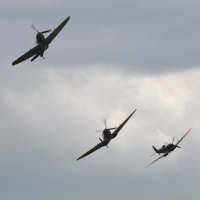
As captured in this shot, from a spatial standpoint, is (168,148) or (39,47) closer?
(39,47)

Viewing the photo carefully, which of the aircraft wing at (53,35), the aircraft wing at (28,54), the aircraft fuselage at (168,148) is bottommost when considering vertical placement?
the aircraft fuselage at (168,148)

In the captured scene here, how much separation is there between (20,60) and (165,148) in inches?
1780

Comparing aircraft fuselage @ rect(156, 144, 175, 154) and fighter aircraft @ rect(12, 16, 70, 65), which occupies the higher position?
fighter aircraft @ rect(12, 16, 70, 65)

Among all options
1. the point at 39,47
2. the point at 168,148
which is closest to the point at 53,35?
the point at 39,47

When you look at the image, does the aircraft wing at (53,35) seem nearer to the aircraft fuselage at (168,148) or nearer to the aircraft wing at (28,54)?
the aircraft wing at (28,54)

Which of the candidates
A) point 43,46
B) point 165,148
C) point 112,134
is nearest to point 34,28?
point 43,46

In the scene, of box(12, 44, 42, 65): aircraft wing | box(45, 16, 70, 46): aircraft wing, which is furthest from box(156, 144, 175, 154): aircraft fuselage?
box(12, 44, 42, 65): aircraft wing

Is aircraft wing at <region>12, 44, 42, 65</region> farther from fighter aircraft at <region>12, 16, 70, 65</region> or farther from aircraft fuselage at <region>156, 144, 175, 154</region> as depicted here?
aircraft fuselage at <region>156, 144, 175, 154</region>

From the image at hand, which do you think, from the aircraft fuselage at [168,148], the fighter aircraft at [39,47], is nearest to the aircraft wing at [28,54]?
the fighter aircraft at [39,47]

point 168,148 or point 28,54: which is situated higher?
point 28,54

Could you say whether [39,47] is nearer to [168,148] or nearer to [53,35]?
[53,35]

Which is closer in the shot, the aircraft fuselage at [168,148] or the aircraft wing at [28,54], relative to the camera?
the aircraft wing at [28,54]

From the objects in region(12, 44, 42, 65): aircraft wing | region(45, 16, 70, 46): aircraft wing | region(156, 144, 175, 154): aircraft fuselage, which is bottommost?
region(156, 144, 175, 154): aircraft fuselage

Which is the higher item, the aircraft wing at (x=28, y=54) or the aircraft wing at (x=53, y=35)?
the aircraft wing at (x=53, y=35)
